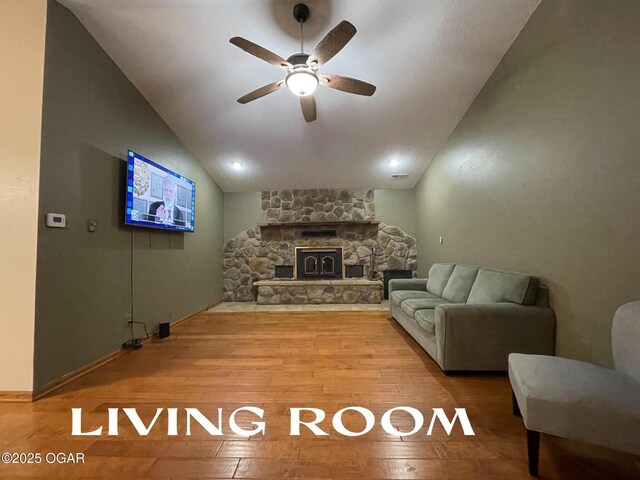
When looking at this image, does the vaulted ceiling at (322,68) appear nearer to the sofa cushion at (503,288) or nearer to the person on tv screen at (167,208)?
the person on tv screen at (167,208)

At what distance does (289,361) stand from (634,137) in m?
2.94

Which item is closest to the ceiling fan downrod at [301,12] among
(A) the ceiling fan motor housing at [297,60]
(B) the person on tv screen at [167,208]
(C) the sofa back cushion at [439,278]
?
(A) the ceiling fan motor housing at [297,60]

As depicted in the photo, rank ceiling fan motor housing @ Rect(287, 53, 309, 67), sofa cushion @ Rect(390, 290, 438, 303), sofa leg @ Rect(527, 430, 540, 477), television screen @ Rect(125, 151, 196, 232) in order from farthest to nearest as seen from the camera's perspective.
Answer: sofa cushion @ Rect(390, 290, 438, 303)
television screen @ Rect(125, 151, 196, 232)
ceiling fan motor housing @ Rect(287, 53, 309, 67)
sofa leg @ Rect(527, 430, 540, 477)

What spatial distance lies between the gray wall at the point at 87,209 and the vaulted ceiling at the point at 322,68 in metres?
0.37

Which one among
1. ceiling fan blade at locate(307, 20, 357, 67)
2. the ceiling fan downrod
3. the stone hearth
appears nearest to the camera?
ceiling fan blade at locate(307, 20, 357, 67)

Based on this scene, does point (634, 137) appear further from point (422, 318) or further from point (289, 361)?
point (289, 361)

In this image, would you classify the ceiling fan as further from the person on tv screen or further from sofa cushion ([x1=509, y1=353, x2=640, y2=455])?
sofa cushion ([x1=509, y1=353, x2=640, y2=455])

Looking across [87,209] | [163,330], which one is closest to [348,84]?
[87,209]

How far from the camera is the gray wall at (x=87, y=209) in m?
2.04

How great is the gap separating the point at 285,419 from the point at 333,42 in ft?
8.45

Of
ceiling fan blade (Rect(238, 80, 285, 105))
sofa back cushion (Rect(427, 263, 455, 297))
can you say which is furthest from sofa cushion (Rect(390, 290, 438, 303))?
ceiling fan blade (Rect(238, 80, 285, 105))

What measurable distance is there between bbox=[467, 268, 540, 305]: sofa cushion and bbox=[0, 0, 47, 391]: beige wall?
3778mm

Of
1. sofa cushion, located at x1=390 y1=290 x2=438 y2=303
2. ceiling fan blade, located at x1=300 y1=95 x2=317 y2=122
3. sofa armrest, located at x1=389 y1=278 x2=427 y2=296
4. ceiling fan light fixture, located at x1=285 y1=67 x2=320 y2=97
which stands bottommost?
sofa cushion, located at x1=390 y1=290 x2=438 y2=303

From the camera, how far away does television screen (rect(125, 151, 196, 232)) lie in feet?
9.21
